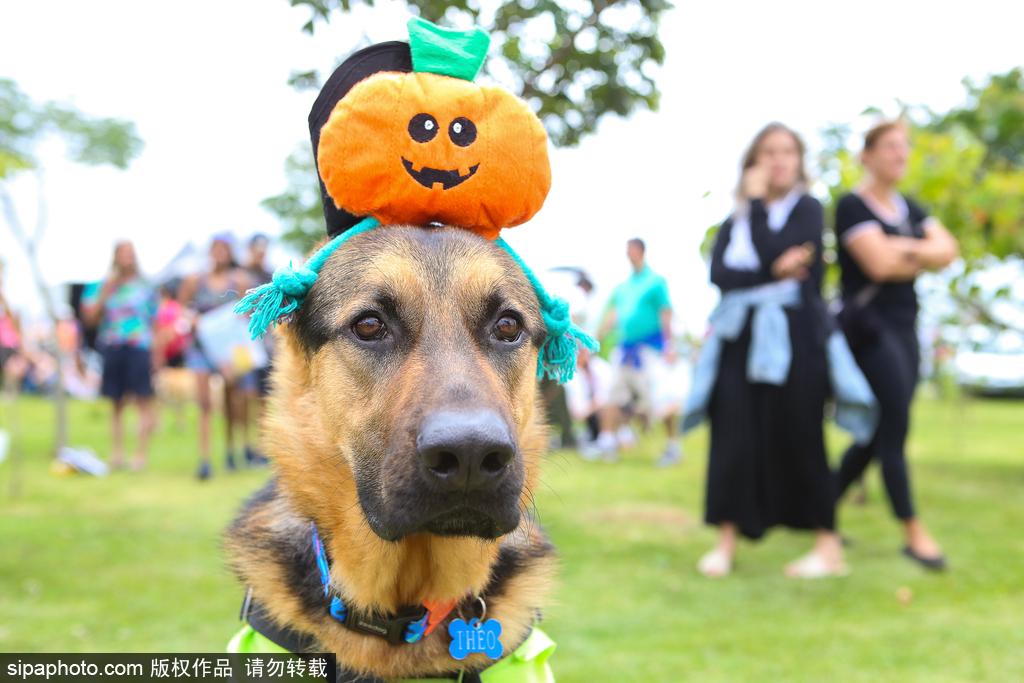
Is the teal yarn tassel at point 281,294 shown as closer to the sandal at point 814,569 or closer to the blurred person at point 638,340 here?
the sandal at point 814,569

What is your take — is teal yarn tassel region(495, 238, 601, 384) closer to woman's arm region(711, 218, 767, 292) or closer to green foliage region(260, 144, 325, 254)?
woman's arm region(711, 218, 767, 292)

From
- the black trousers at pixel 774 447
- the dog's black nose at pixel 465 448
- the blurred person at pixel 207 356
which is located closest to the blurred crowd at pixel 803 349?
the black trousers at pixel 774 447

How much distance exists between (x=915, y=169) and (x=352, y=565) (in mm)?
7168

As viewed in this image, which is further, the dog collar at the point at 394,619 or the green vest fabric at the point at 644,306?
the green vest fabric at the point at 644,306

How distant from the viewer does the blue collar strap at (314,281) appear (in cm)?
207

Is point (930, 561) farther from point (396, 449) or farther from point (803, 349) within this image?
point (396, 449)

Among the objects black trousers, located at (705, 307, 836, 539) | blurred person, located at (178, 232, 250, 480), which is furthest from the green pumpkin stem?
blurred person, located at (178, 232, 250, 480)

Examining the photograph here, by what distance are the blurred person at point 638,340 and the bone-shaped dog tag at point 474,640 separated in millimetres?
7526

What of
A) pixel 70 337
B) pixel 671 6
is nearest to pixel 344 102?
pixel 671 6

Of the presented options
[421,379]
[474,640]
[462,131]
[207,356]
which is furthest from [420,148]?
[207,356]

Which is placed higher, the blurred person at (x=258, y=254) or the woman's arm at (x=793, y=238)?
the woman's arm at (x=793, y=238)

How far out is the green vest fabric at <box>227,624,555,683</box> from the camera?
1.95 metres

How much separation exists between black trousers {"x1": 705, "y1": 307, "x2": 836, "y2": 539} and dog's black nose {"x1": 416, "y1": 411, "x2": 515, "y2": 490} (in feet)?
11.3

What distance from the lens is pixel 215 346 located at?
7.46m
